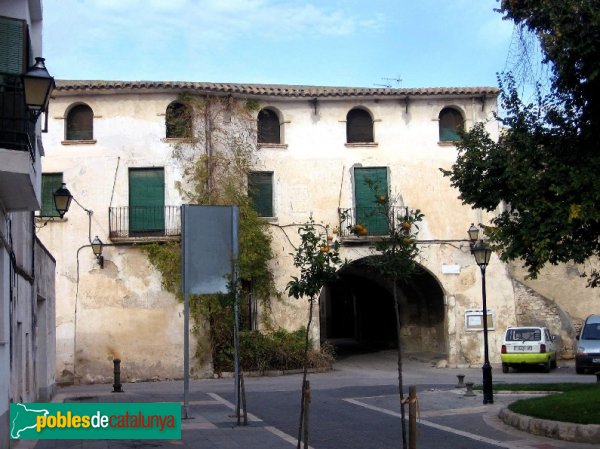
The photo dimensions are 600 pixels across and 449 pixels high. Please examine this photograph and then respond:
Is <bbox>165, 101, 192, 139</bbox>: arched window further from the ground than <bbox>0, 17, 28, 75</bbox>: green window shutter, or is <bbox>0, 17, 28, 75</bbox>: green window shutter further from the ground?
<bbox>165, 101, 192, 139</bbox>: arched window

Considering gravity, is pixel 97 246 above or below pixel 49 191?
below

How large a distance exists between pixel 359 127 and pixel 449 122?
325 cm

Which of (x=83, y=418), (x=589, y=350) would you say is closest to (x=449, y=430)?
(x=83, y=418)

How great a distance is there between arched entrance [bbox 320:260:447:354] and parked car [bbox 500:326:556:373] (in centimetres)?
330

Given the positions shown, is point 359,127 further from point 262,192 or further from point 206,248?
point 206,248

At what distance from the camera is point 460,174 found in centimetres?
1355

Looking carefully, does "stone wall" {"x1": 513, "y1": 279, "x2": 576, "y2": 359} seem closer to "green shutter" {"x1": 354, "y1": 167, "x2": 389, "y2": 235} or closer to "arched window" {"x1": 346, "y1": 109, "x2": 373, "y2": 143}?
"green shutter" {"x1": 354, "y1": 167, "x2": 389, "y2": 235}

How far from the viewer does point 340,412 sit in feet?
54.1

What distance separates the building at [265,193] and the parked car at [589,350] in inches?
136

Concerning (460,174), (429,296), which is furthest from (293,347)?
(460,174)

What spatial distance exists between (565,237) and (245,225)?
16420 millimetres

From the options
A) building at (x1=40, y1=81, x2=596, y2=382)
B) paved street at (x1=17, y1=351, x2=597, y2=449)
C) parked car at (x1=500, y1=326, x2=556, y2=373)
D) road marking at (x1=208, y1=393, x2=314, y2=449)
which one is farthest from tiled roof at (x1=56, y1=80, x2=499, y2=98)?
road marking at (x1=208, y1=393, x2=314, y2=449)

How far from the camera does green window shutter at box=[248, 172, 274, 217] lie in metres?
28.4

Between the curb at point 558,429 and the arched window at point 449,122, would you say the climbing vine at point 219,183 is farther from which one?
the curb at point 558,429
